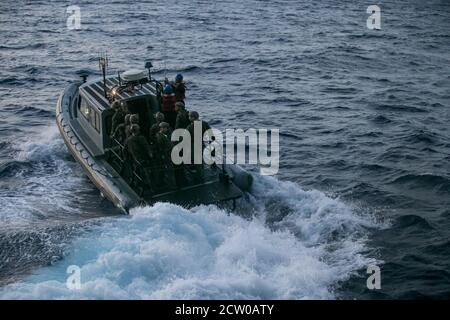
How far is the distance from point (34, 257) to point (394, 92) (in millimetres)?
18854

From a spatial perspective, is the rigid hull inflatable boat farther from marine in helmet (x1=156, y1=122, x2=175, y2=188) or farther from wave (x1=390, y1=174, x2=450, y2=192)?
wave (x1=390, y1=174, x2=450, y2=192)

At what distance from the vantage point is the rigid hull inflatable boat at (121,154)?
14.3 meters

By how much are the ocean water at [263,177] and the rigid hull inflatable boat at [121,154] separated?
0.58 metres

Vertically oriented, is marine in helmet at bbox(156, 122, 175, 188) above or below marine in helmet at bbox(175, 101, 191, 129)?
below

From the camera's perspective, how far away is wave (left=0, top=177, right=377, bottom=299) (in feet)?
35.7

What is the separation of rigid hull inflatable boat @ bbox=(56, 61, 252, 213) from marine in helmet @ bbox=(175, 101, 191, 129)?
4.36ft

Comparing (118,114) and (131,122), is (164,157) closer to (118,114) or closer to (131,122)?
(131,122)
